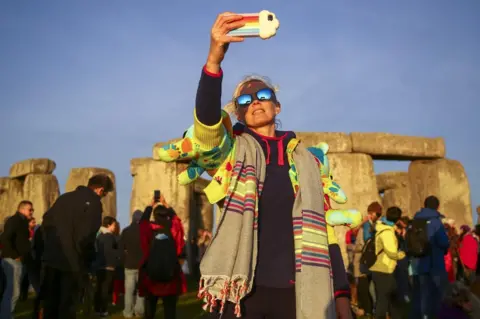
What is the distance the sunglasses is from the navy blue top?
0.12 m

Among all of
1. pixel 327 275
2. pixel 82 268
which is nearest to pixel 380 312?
pixel 82 268

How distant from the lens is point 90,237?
5711mm

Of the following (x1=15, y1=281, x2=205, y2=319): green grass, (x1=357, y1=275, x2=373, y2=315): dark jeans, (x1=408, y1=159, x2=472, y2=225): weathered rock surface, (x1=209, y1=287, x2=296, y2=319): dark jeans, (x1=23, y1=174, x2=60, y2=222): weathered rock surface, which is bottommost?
(x1=15, y1=281, x2=205, y2=319): green grass

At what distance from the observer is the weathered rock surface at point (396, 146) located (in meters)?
13.5

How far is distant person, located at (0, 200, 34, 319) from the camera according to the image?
698cm

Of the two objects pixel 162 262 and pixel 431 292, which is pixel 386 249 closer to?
pixel 431 292

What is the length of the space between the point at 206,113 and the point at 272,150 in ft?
1.79

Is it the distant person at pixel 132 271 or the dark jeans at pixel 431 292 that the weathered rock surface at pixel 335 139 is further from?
the dark jeans at pixel 431 292

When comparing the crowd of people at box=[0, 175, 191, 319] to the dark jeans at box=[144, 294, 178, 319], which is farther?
the dark jeans at box=[144, 294, 178, 319]

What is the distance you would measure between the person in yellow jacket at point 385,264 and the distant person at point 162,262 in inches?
93.9

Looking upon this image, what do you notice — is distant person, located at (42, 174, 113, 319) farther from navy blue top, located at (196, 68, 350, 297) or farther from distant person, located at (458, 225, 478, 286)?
distant person, located at (458, 225, 478, 286)

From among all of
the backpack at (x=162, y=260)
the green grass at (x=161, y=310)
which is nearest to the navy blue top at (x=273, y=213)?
the backpack at (x=162, y=260)

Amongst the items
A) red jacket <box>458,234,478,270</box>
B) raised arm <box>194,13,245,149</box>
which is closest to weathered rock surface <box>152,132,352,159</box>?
red jacket <box>458,234,478,270</box>

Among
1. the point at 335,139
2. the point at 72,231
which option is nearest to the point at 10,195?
the point at 335,139
